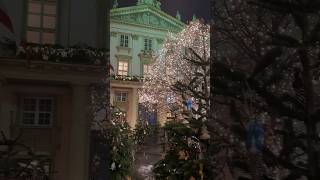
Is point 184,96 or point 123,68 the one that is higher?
point 123,68

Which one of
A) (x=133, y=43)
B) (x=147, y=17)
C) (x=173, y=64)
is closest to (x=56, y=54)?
(x=133, y=43)

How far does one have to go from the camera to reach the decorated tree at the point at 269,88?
7.16 ft

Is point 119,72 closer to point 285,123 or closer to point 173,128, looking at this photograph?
point 173,128

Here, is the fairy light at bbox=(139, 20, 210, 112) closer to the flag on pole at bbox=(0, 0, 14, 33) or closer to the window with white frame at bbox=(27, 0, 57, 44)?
the window with white frame at bbox=(27, 0, 57, 44)

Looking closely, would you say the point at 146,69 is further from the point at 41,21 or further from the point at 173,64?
the point at 41,21

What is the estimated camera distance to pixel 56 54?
7.45 feet

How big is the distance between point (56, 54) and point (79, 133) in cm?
44

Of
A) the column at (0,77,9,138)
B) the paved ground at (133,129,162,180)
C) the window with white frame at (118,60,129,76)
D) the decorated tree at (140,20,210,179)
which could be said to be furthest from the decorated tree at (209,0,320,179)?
the column at (0,77,9,138)

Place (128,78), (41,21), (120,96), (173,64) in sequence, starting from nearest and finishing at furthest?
(41,21) → (120,96) → (128,78) → (173,64)

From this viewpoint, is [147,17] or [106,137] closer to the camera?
[106,137]

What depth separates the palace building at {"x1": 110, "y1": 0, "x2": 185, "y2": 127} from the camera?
8.21 feet

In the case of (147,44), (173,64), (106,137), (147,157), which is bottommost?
(147,157)

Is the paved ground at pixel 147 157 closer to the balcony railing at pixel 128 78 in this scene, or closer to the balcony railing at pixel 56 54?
the balcony railing at pixel 128 78

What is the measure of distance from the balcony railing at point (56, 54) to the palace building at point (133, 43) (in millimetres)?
171
